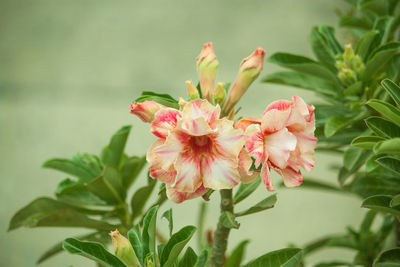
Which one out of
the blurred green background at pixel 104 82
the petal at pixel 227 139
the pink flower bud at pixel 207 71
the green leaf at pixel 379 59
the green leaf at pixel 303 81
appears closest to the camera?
the petal at pixel 227 139

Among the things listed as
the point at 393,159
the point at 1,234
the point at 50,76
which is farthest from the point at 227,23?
the point at 393,159

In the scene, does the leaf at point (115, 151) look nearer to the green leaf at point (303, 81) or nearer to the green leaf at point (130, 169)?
the green leaf at point (130, 169)

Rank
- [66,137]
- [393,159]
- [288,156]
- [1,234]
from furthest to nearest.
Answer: [66,137]
[1,234]
[393,159]
[288,156]

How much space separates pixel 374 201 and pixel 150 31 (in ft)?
5.26

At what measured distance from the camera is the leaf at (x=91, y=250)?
607 millimetres

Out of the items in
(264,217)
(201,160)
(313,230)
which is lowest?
(313,230)

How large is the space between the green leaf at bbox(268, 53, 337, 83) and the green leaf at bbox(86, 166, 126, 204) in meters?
0.34

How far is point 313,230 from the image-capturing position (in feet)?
6.90

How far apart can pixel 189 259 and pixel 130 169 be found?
25 centimetres

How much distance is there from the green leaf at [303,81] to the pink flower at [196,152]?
37 centimetres

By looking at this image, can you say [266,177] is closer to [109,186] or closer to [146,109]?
[146,109]

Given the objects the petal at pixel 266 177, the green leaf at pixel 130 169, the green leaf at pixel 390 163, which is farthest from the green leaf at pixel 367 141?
the green leaf at pixel 130 169

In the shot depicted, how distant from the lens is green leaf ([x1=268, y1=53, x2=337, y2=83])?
2.71 feet

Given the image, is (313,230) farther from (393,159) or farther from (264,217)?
(393,159)
